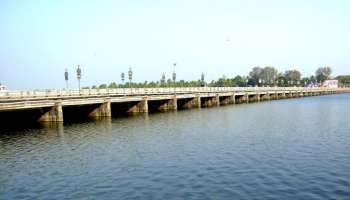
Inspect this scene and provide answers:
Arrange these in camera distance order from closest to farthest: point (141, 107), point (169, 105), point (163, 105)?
point (141, 107) → point (169, 105) → point (163, 105)

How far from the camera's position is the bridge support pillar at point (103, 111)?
72.6m

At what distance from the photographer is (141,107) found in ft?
268

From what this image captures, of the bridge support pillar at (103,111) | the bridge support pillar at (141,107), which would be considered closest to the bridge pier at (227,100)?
the bridge support pillar at (141,107)

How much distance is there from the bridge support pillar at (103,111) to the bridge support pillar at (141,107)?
981cm

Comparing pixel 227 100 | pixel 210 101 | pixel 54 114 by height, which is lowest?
pixel 227 100

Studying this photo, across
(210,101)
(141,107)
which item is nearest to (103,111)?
(141,107)

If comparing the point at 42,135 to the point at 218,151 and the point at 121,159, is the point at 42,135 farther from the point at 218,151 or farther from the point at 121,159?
the point at 218,151

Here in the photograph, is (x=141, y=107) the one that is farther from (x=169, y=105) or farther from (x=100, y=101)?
(x=100, y=101)

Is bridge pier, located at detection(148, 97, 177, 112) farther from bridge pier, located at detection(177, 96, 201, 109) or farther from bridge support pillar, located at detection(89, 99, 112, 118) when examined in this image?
bridge support pillar, located at detection(89, 99, 112, 118)

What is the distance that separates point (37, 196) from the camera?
2300 centimetres

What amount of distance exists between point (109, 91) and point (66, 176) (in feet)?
157

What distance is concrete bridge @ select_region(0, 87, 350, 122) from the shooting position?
5728 centimetres

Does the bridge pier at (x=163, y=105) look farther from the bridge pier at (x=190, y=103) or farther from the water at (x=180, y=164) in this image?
the water at (x=180, y=164)

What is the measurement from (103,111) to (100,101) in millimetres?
2497
